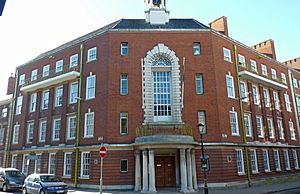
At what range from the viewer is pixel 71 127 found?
24.9 metres

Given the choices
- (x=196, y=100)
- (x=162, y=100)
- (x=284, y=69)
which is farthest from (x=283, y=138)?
(x=162, y=100)

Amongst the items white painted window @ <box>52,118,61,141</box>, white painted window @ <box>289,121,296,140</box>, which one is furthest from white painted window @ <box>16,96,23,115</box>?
white painted window @ <box>289,121,296,140</box>

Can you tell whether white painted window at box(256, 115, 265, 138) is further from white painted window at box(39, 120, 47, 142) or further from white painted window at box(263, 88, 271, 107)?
white painted window at box(39, 120, 47, 142)

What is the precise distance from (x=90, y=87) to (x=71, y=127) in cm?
455

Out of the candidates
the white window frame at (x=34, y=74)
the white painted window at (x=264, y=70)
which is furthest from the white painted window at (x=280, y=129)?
the white window frame at (x=34, y=74)

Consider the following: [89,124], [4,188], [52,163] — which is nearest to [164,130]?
[89,124]

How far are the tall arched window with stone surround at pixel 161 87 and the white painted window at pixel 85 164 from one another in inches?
244

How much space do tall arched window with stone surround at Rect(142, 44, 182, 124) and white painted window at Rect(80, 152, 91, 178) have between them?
6.20 meters

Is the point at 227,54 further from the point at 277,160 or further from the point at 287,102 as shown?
the point at 287,102

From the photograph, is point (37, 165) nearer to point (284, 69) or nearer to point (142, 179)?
point (142, 179)

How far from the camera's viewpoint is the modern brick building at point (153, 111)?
2050 centimetres

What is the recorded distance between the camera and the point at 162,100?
2225 cm

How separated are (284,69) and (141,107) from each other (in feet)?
77.9

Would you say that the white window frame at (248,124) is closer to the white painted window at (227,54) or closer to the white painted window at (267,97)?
the white painted window at (267,97)
